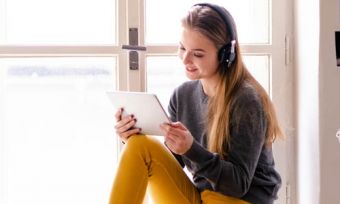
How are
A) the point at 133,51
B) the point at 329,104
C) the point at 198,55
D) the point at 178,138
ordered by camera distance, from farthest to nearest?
the point at 133,51
the point at 329,104
the point at 198,55
the point at 178,138

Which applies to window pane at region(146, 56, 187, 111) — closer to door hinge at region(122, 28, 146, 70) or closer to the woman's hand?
door hinge at region(122, 28, 146, 70)

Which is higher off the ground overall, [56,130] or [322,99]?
[322,99]

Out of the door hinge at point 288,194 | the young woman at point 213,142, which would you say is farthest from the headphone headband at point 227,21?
the door hinge at point 288,194

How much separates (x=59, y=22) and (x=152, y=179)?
0.68 meters

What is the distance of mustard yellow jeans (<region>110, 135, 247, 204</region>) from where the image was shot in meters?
1.36

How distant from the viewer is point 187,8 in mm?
1763

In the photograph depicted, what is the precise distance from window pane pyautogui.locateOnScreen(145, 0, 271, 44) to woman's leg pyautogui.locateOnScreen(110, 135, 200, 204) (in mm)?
467

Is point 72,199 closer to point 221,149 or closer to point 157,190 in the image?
point 157,190

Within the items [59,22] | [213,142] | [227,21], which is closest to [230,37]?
[227,21]

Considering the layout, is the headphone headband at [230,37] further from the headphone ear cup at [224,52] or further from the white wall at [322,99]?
the white wall at [322,99]

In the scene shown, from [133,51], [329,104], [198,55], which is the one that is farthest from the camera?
[133,51]

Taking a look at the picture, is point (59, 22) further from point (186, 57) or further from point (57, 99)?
point (186, 57)

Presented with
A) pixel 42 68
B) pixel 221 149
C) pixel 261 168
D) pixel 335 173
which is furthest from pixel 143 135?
pixel 335 173

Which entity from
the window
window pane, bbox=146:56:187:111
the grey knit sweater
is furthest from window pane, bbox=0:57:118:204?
the grey knit sweater
